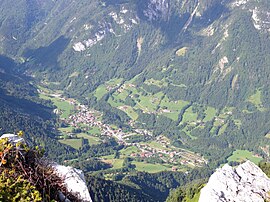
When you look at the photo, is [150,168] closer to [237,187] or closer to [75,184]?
[237,187]

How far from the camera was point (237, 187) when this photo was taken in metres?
37.5

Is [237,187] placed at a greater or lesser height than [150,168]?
greater

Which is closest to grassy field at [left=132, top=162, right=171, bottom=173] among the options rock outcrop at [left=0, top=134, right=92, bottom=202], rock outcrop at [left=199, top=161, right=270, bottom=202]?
rock outcrop at [left=199, top=161, right=270, bottom=202]

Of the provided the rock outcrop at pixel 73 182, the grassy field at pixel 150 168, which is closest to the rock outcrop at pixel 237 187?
the rock outcrop at pixel 73 182

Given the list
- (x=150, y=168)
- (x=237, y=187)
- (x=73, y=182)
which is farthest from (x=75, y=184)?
(x=150, y=168)

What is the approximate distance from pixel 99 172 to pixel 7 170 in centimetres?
16988

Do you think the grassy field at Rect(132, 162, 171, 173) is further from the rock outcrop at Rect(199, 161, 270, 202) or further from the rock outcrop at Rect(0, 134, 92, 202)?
the rock outcrop at Rect(0, 134, 92, 202)

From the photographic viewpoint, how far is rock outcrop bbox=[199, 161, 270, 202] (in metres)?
34.3

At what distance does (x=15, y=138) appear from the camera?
1702 centimetres

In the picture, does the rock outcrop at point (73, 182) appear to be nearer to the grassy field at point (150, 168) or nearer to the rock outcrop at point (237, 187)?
the rock outcrop at point (237, 187)

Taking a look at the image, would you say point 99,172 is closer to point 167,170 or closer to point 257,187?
point 167,170

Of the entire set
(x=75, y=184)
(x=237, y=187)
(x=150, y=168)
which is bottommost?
(x=150, y=168)

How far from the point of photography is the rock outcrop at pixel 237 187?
34312 mm

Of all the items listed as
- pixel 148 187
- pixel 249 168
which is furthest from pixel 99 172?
pixel 249 168
